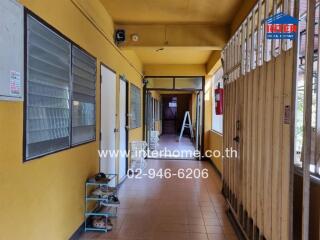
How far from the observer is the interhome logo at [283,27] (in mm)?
1985

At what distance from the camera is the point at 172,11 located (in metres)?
4.37

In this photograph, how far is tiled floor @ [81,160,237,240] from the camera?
3336 mm

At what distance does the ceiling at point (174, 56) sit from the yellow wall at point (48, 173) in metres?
2.97

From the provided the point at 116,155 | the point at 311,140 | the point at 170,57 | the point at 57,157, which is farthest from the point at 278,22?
the point at 170,57

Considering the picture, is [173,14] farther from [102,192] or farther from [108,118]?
[102,192]

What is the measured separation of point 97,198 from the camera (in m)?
3.41

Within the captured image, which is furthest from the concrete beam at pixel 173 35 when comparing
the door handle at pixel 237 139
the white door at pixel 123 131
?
the door handle at pixel 237 139

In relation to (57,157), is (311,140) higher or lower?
higher

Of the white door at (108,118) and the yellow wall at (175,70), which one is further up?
the yellow wall at (175,70)

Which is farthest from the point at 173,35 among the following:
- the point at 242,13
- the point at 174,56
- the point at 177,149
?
the point at 177,149

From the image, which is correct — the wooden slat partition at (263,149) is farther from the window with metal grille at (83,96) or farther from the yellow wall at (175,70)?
the yellow wall at (175,70)

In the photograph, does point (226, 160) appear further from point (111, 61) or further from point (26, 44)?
point (26, 44)

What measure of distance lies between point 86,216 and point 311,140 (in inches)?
104

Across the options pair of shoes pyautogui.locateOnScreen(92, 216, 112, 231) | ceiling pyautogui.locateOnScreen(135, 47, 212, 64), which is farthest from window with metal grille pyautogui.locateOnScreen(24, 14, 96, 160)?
ceiling pyautogui.locateOnScreen(135, 47, 212, 64)
